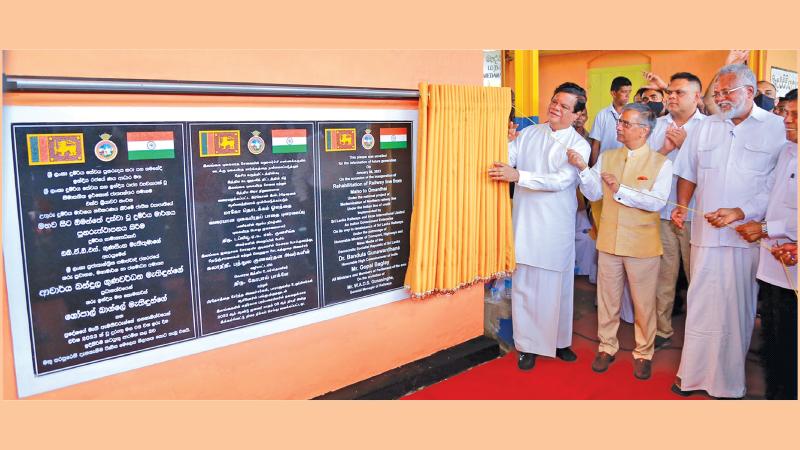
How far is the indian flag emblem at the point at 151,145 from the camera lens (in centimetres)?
238

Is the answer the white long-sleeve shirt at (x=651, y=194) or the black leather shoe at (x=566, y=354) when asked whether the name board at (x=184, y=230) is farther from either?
the black leather shoe at (x=566, y=354)

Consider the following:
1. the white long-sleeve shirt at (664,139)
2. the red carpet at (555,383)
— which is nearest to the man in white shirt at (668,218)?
the white long-sleeve shirt at (664,139)

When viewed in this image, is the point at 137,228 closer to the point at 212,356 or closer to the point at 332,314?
the point at 212,356

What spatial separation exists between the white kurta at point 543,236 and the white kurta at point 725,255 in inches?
29.6

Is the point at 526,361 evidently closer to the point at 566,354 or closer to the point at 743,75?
the point at 566,354

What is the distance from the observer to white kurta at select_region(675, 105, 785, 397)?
10.3ft

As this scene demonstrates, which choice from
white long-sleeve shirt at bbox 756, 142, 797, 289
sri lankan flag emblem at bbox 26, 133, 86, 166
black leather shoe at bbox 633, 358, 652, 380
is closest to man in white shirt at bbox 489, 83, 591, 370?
black leather shoe at bbox 633, 358, 652, 380

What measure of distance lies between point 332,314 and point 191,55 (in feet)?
4.84

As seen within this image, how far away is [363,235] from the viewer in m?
3.19

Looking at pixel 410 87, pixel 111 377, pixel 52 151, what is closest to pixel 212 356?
pixel 111 377

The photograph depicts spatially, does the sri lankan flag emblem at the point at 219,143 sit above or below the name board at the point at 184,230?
above

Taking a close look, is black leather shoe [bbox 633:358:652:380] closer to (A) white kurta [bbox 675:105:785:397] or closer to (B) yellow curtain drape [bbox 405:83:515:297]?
(A) white kurta [bbox 675:105:785:397]

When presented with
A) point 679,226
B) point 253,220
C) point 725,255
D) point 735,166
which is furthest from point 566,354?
point 253,220

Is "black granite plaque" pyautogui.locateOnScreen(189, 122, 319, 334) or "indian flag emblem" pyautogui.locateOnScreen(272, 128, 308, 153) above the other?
"indian flag emblem" pyautogui.locateOnScreen(272, 128, 308, 153)
